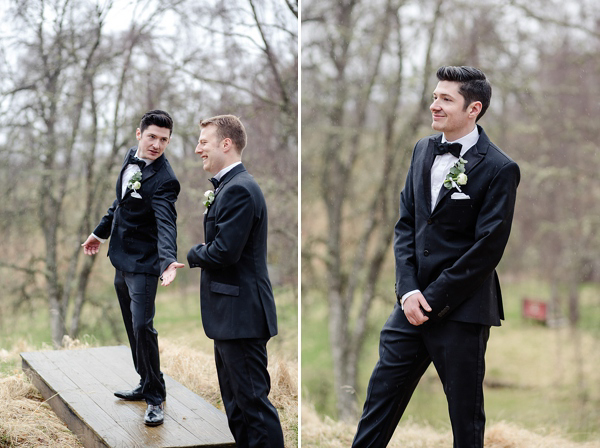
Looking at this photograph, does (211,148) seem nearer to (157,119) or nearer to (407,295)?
(157,119)

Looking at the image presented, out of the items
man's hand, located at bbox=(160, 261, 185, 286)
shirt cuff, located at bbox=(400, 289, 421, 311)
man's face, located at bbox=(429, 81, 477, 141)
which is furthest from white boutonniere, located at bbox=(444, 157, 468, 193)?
man's hand, located at bbox=(160, 261, 185, 286)

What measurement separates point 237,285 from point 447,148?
85 centimetres

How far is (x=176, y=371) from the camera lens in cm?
392

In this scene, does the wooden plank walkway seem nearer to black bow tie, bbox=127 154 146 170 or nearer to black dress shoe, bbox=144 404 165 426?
black dress shoe, bbox=144 404 165 426

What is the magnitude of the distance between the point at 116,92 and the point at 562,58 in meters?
5.18

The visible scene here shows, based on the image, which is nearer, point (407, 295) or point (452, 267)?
point (452, 267)

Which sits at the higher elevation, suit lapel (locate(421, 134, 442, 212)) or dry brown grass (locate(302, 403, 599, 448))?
suit lapel (locate(421, 134, 442, 212))

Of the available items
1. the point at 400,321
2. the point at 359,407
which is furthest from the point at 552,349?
the point at 400,321

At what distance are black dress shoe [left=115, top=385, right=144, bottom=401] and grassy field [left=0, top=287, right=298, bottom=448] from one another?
0.26 metres

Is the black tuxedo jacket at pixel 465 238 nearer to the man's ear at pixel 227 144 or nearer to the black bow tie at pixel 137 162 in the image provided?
the man's ear at pixel 227 144

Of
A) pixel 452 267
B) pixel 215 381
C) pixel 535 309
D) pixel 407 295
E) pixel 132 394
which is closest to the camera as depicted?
pixel 452 267

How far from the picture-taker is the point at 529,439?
12.1 feet

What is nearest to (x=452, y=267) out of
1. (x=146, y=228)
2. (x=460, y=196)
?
(x=460, y=196)

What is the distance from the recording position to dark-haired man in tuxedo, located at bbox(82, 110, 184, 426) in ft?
9.74
